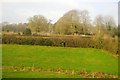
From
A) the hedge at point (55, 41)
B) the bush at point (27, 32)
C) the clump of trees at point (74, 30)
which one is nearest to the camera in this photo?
the clump of trees at point (74, 30)

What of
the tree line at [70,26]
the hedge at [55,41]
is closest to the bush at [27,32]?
the tree line at [70,26]

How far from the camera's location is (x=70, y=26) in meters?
18.8

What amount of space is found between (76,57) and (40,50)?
2648mm

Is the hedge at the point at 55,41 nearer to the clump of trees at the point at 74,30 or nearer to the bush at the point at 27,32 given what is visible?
the clump of trees at the point at 74,30

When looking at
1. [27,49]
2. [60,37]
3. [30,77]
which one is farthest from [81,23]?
[30,77]

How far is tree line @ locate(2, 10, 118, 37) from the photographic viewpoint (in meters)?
15.4

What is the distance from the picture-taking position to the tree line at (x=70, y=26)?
50.5 ft

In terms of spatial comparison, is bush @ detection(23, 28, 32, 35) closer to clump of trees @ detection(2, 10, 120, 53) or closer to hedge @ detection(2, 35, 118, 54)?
clump of trees @ detection(2, 10, 120, 53)

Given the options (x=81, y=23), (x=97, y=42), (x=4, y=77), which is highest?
(x=81, y=23)

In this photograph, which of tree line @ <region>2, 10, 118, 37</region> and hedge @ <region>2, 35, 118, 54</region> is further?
hedge @ <region>2, 35, 118, 54</region>

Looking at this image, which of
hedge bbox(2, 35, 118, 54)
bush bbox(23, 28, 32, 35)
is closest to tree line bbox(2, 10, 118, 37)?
bush bbox(23, 28, 32, 35)

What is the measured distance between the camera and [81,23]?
721 inches

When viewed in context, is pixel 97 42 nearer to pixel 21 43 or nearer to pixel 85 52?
pixel 85 52

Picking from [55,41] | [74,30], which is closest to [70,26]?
[74,30]
